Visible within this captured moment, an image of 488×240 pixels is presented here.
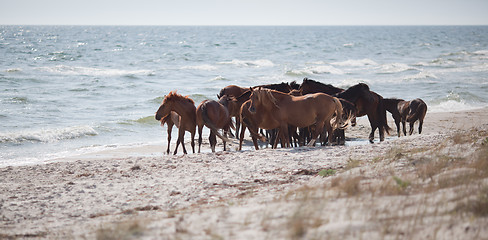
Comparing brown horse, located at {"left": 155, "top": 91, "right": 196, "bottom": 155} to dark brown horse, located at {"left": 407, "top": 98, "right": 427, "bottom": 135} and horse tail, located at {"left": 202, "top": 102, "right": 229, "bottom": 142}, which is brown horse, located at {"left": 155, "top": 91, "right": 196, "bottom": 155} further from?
dark brown horse, located at {"left": 407, "top": 98, "right": 427, "bottom": 135}

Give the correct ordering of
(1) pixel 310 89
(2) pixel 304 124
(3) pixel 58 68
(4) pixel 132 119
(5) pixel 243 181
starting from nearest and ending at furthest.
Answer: (5) pixel 243 181, (2) pixel 304 124, (1) pixel 310 89, (4) pixel 132 119, (3) pixel 58 68

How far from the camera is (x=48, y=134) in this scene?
16047mm

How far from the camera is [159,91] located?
96.0ft

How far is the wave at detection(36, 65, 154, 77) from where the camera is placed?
3799 cm

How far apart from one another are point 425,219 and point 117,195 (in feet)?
15.5

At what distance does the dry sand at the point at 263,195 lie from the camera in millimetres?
4875

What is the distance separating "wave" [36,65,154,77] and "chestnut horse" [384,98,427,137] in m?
24.6

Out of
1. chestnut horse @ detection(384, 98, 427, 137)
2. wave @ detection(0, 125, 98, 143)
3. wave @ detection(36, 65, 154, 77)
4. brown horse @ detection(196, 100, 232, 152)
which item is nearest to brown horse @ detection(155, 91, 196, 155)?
brown horse @ detection(196, 100, 232, 152)

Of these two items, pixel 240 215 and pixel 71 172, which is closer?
pixel 240 215

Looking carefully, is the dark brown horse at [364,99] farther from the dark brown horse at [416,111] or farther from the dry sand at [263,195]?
the dry sand at [263,195]

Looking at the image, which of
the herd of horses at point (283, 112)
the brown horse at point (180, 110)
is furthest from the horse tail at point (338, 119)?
the brown horse at point (180, 110)

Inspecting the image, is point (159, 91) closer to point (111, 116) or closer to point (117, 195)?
point (111, 116)

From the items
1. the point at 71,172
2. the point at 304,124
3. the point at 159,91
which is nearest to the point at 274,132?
the point at 304,124

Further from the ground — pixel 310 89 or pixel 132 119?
pixel 310 89
